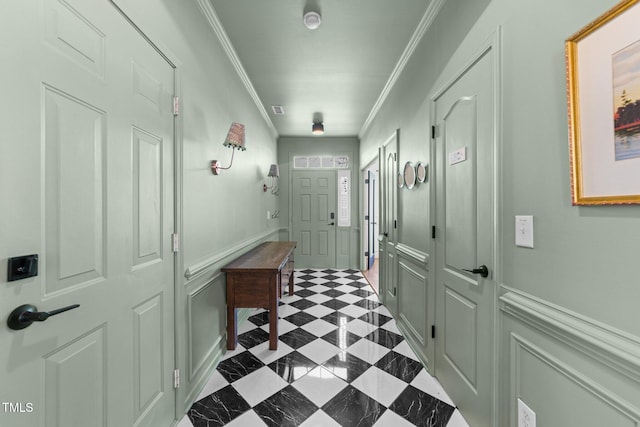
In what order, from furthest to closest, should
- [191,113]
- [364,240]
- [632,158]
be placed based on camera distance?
[364,240] < [191,113] < [632,158]

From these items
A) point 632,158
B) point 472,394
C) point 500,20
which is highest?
point 500,20

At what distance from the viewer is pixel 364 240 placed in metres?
5.43

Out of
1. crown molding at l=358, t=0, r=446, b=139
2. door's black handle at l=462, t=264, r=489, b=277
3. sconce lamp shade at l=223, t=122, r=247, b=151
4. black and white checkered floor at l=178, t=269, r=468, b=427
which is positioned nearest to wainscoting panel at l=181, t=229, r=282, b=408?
black and white checkered floor at l=178, t=269, r=468, b=427

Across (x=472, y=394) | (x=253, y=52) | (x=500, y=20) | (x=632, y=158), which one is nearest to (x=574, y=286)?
(x=632, y=158)

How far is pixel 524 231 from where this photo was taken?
1122mm

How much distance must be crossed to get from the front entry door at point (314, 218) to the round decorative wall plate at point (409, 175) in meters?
2.98

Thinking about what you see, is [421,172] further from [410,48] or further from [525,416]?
[525,416]

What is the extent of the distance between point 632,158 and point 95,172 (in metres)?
1.78

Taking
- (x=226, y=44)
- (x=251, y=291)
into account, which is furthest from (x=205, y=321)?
(x=226, y=44)

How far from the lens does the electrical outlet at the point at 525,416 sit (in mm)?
1084

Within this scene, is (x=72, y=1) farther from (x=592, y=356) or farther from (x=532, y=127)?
(x=592, y=356)

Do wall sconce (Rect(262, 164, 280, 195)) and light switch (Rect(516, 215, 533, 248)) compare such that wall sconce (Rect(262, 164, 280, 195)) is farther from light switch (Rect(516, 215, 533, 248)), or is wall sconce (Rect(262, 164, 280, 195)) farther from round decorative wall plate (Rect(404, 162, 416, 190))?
light switch (Rect(516, 215, 533, 248))

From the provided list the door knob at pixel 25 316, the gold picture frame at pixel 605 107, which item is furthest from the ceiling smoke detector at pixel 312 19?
the door knob at pixel 25 316

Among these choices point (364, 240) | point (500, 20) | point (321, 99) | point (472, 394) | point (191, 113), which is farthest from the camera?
point (364, 240)
